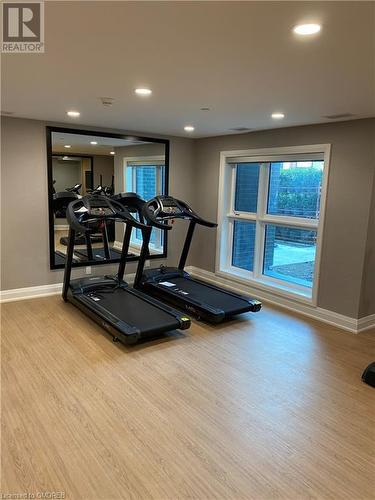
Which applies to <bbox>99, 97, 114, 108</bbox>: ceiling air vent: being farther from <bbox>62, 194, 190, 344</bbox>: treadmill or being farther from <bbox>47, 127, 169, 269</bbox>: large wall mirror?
<bbox>47, 127, 169, 269</bbox>: large wall mirror

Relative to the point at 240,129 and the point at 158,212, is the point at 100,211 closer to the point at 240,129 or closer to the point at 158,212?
the point at 158,212

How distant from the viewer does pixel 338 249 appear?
420 centimetres

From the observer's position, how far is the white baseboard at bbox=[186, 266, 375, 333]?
4.16 metres

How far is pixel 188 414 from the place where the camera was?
2604 millimetres

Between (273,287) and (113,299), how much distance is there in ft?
7.15

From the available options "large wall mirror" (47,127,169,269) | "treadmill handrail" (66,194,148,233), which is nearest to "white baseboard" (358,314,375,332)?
"treadmill handrail" (66,194,148,233)

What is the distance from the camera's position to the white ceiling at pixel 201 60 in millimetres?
1594

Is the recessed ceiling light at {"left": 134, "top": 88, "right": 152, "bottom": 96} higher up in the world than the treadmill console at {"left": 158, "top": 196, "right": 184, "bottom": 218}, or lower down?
higher up

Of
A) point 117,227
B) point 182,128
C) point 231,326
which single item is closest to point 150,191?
point 117,227

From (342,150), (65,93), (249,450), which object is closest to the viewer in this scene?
(249,450)

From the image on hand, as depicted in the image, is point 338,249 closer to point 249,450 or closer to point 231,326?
point 231,326

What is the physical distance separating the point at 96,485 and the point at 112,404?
732 mm

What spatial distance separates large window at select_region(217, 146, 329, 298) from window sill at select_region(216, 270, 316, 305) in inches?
0.6

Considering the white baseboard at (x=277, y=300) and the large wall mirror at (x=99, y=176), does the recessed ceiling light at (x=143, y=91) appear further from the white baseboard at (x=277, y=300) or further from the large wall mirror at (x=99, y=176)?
the white baseboard at (x=277, y=300)
